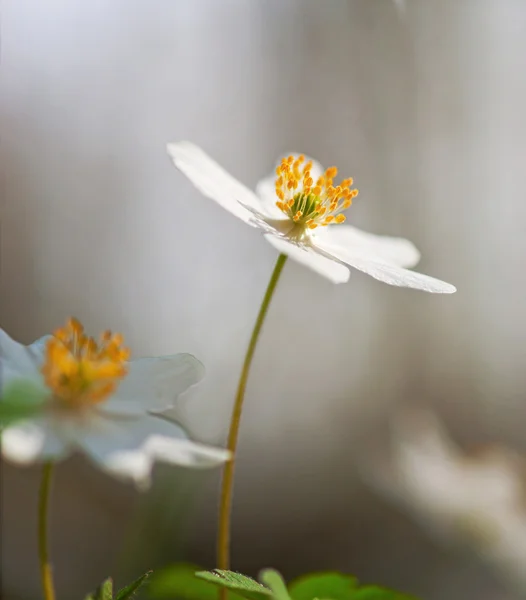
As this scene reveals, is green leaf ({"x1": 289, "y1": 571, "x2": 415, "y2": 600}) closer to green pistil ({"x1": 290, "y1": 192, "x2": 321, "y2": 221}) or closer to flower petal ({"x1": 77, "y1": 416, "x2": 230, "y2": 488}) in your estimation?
flower petal ({"x1": 77, "y1": 416, "x2": 230, "y2": 488})

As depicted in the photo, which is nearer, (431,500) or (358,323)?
(431,500)

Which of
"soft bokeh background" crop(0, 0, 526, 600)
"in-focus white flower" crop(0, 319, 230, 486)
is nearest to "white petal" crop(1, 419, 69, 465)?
"in-focus white flower" crop(0, 319, 230, 486)

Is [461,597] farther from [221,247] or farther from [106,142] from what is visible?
[106,142]

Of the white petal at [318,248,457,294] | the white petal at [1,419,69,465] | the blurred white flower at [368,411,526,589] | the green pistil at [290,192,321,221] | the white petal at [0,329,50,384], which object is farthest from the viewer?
the blurred white flower at [368,411,526,589]

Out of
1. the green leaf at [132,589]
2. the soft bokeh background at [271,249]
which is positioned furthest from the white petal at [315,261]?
the soft bokeh background at [271,249]

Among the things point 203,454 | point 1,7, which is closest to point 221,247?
point 1,7

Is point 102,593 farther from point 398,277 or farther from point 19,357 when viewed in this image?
point 398,277

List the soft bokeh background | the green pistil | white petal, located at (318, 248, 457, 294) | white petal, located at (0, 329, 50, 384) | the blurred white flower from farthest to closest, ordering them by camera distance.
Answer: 1. the soft bokeh background
2. the blurred white flower
3. the green pistil
4. white petal, located at (318, 248, 457, 294)
5. white petal, located at (0, 329, 50, 384)

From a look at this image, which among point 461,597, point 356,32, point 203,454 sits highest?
point 356,32
